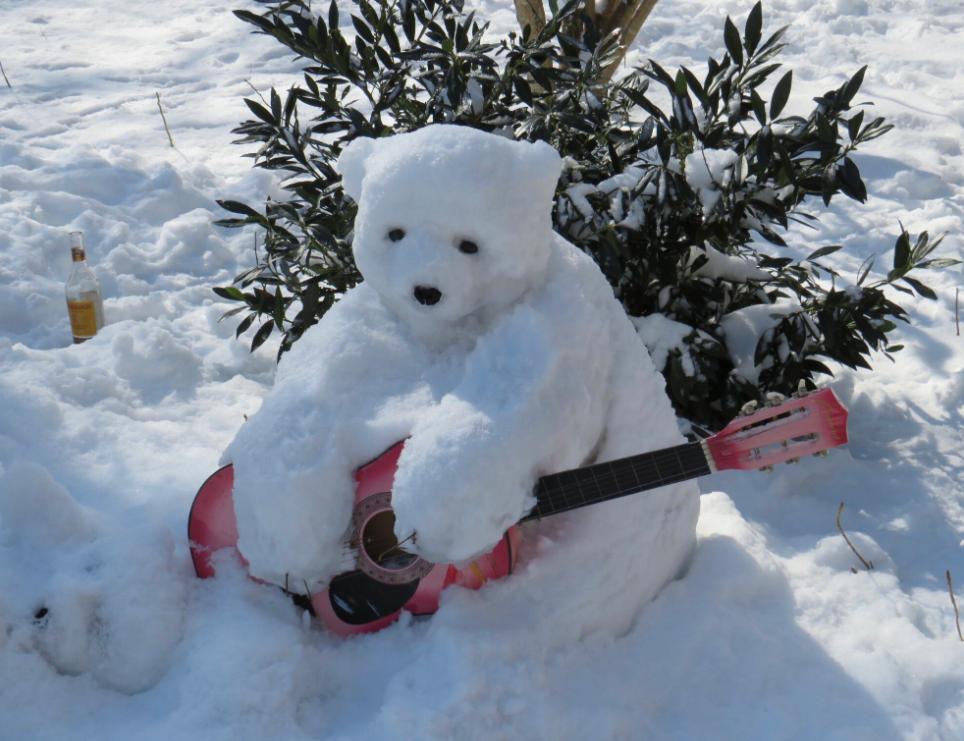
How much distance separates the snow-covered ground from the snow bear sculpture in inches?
5.8

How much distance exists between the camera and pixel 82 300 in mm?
Answer: 3166

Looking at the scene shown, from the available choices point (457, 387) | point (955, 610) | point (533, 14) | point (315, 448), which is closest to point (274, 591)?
point (315, 448)

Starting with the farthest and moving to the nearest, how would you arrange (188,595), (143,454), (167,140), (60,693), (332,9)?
(167,140)
(332,9)
(143,454)
(188,595)
(60,693)

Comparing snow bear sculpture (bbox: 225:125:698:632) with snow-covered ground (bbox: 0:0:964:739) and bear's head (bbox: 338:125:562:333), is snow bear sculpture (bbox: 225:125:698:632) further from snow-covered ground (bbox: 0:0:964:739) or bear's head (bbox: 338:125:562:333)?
snow-covered ground (bbox: 0:0:964:739)

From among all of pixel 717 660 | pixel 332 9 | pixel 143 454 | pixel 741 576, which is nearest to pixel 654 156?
pixel 332 9

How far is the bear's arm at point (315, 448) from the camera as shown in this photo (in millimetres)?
1721

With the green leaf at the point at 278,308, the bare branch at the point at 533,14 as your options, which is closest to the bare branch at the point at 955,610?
the green leaf at the point at 278,308

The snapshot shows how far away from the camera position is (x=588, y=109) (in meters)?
2.67

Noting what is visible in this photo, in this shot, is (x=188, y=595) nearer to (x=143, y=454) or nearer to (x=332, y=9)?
(x=143, y=454)

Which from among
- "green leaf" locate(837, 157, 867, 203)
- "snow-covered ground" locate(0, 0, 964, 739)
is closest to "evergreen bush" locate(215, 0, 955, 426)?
"green leaf" locate(837, 157, 867, 203)

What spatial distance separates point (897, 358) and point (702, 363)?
1060mm

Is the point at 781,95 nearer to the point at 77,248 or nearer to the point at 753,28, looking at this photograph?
the point at 753,28

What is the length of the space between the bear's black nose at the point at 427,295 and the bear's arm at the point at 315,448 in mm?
136

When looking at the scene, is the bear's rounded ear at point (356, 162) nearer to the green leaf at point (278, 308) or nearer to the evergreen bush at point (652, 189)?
the evergreen bush at point (652, 189)
